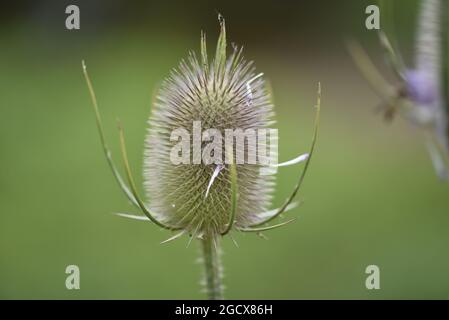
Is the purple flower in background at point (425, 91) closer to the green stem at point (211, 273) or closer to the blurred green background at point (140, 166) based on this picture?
the green stem at point (211, 273)

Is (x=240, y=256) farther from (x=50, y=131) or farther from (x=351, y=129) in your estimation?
(x=351, y=129)

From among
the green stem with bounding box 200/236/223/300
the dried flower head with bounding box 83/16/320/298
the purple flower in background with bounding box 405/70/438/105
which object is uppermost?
the purple flower in background with bounding box 405/70/438/105

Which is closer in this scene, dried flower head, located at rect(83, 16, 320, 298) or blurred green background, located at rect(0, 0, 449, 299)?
dried flower head, located at rect(83, 16, 320, 298)

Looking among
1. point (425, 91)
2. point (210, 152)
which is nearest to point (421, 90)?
point (425, 91)

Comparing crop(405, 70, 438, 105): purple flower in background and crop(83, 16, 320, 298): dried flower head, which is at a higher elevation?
crop(405, 70, 438, 105): purple flower in background

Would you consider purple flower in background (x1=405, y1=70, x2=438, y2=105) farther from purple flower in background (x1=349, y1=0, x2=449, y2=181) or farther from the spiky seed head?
the spiky seed head

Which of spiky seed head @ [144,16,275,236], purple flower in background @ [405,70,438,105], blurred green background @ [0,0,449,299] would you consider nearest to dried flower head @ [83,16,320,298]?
spiky seed head @ [144,16,275,236]

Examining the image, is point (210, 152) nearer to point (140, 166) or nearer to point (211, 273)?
point (211, 273)
